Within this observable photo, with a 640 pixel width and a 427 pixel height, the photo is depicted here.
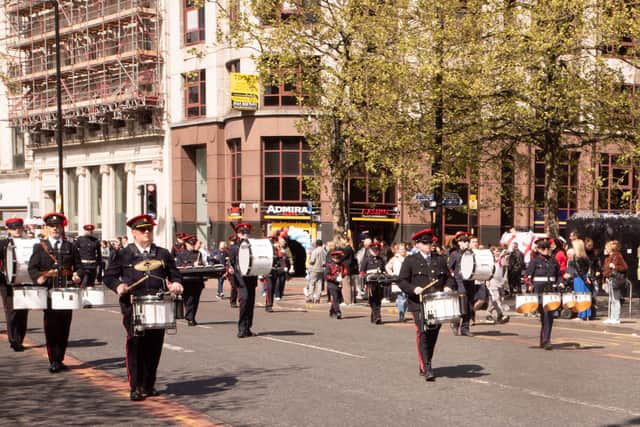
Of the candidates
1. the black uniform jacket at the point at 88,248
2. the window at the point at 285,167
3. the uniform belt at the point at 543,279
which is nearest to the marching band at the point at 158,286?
the uniform belt at the point at 543,279

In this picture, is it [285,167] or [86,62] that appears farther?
[86,62]

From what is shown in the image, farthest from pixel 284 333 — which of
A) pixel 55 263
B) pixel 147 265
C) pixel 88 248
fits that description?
pixel 88 248

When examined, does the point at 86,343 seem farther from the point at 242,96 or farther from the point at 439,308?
the point at 242,96

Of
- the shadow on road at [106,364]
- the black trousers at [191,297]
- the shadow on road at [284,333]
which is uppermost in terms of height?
the black trousers at [191,297]

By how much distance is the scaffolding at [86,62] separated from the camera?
162 feet

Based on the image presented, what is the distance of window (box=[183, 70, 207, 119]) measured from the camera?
46.5 m

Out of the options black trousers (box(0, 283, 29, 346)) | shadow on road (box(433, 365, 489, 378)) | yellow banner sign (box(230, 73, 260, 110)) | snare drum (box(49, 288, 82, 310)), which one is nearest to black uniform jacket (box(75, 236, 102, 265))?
black trousers (box(0, 283, 29, 346))

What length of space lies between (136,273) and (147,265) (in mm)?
228

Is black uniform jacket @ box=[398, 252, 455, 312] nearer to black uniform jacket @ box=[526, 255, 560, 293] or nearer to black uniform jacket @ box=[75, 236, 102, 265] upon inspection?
black uniform jacket @ box=[526, 255, 560, 293]

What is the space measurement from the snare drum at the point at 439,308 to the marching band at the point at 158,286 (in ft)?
0.04

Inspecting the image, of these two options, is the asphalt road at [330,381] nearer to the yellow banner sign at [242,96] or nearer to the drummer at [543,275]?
the drummer at [543,275]

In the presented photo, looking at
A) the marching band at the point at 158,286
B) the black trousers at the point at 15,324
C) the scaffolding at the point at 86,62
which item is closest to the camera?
the marching band at the point at 158,286

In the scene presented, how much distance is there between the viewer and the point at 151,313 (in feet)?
29.4

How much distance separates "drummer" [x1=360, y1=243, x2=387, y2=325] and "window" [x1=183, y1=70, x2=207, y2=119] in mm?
28099
